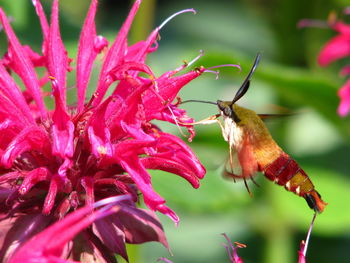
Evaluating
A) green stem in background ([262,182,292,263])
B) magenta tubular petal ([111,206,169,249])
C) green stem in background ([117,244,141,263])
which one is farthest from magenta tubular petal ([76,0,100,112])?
green stem in background ([262,182,292,263])

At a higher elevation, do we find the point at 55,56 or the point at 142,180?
the point at 55,56

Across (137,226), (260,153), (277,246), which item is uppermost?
(260,153)

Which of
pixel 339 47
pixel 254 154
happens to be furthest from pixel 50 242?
pixel 339 47

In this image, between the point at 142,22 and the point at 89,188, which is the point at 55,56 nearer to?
the point at 89,188

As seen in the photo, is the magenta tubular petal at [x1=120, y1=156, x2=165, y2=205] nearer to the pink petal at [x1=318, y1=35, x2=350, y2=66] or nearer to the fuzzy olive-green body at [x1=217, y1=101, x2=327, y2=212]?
the fuzzy olive-green body at [x1=217, y1=101, x2=327, y2=212]

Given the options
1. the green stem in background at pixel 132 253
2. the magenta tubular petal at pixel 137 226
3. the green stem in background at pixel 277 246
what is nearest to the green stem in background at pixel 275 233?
the green stem in background at pixel 277 246

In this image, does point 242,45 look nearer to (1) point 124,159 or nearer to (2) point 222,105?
(2) point 222,105

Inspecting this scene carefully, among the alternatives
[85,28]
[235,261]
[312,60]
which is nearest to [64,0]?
[312,60]
